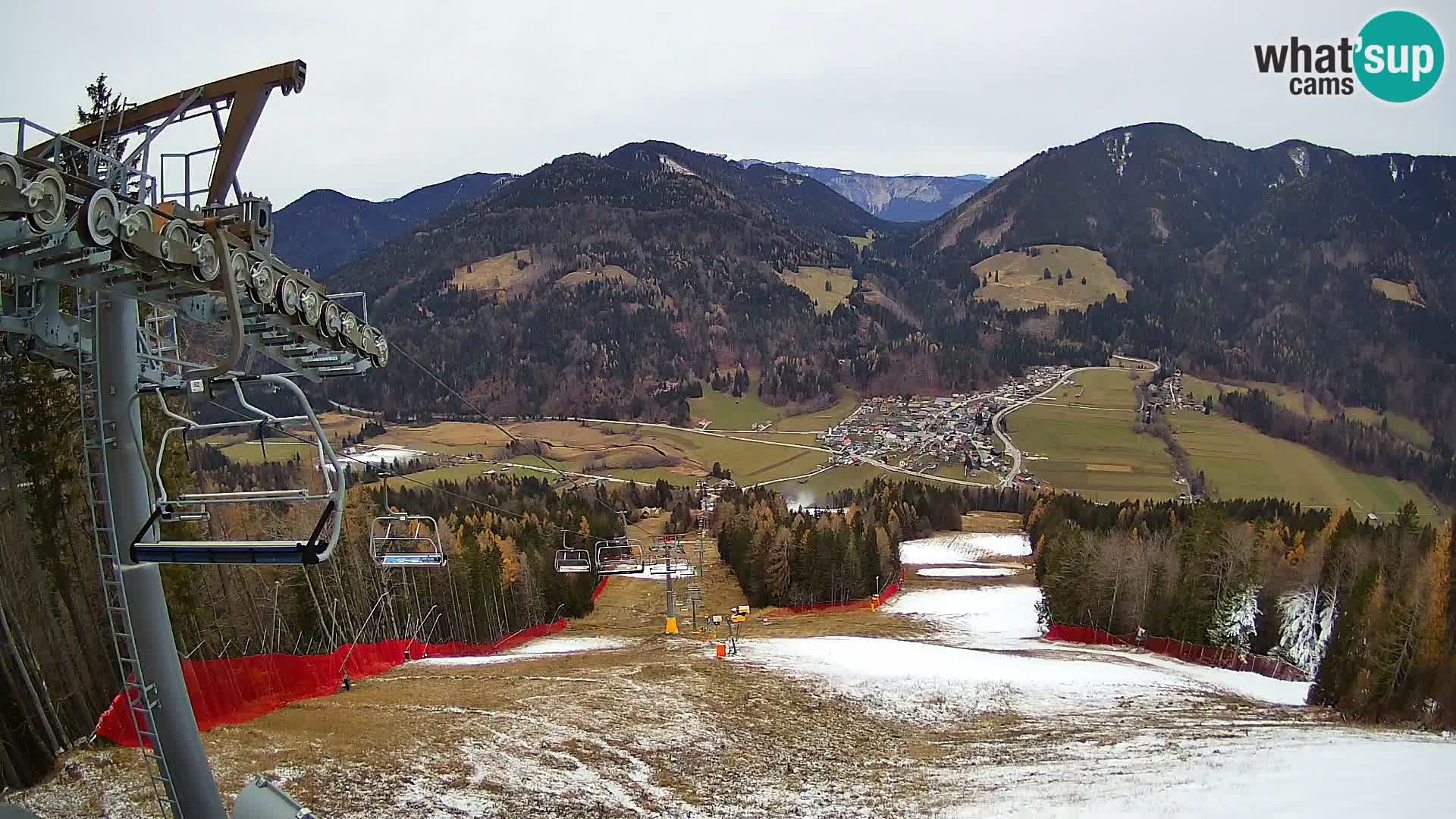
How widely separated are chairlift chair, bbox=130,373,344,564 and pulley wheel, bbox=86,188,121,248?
1362 millimetres

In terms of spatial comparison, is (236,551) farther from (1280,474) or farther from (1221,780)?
(1280,474)

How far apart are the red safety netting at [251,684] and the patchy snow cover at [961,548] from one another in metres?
63.5

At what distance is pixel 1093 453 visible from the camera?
492 feet

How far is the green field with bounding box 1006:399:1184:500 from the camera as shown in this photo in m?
131

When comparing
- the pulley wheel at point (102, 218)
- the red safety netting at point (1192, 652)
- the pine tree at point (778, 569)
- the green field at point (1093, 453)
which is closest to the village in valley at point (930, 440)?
the green field at point (1093, 453)

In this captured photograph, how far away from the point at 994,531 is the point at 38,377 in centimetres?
9779

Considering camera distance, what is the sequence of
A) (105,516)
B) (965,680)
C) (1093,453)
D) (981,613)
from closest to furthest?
(105,516) → (965,680) → (981,613) → (1093,453)

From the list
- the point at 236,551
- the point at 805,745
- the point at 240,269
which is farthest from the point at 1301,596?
the point at 240,269

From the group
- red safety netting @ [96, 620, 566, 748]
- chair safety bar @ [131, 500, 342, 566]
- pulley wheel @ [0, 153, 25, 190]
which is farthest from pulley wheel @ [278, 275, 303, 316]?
red safety netting @ [96, 620, 566, 748]

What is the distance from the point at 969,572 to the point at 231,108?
2911 inches

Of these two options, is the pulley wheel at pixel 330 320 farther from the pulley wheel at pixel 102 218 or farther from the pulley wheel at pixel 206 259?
the pulley wheel at pixel 102 218

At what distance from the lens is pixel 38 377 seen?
1419cm

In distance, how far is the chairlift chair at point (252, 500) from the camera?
6.65 meters

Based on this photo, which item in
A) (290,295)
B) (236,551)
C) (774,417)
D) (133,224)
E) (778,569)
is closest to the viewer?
(133,224)
